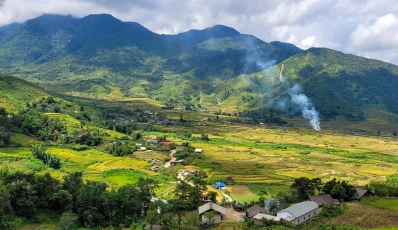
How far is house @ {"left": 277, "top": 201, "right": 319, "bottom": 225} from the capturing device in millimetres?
35731

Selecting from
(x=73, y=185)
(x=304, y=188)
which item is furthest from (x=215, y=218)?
(x=73, y=185)

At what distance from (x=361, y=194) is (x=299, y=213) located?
12.3 m

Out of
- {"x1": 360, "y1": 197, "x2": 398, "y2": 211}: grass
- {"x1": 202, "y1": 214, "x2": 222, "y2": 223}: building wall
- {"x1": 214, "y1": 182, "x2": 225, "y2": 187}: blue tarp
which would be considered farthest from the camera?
{"x1": 214, "y1": 182, "x2": 225, "y2": 187}: blue tarp

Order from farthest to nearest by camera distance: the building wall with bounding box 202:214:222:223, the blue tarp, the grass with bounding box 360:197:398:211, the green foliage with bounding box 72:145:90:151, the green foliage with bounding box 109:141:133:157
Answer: the green foliage with bounding box 72:145:90:151 → the green foliage with bounding box 109:141:133:157 → the blue tarp → the grass with bounding box 360:197:398:211 → the building wall with bounding box 202:214:222:223

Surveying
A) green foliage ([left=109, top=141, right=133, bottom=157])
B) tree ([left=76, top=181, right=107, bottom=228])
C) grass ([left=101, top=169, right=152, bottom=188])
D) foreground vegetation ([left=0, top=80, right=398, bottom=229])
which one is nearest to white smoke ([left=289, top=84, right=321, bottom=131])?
foreground vegetation ([left=0, top=80, right=398, bottom=229])

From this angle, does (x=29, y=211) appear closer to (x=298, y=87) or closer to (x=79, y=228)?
(x=79, y=228)

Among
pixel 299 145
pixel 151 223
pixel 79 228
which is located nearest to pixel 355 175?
pixel 299 145

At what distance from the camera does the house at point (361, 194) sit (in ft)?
142

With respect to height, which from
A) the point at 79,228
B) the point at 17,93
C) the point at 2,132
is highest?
the point at 17,93

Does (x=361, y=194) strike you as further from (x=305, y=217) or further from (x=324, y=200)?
(x=305, y=217)

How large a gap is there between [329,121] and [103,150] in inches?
4818

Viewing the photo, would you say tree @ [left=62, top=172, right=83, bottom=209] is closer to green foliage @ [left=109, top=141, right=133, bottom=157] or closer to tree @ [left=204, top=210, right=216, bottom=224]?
tree @ [left=204, top=210, right=216, bottom=224]

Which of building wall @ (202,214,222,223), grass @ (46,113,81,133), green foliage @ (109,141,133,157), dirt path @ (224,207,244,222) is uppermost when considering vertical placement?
grass @ (46,113,81,133)

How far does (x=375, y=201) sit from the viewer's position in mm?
42031
